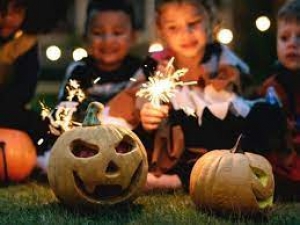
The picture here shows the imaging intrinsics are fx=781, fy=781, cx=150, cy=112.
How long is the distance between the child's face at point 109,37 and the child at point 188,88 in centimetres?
35

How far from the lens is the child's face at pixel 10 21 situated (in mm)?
5441

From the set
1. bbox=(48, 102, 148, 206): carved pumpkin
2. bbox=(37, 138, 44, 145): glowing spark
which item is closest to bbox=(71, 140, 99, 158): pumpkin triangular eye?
bbox=(48, 102, 148, 206): carved pumpkin

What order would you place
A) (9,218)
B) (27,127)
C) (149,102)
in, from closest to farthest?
(9,218) → (149,102) → (27,127)

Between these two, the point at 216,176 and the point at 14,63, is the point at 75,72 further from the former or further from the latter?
the point at 216,176

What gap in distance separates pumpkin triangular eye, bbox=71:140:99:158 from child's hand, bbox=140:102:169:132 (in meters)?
0.73

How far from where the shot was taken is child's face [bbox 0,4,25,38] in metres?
5.44

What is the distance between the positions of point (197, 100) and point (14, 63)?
A: 1398 millimetres

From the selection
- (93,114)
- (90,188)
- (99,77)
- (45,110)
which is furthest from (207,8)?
(90,188)

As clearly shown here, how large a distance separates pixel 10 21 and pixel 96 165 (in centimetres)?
201

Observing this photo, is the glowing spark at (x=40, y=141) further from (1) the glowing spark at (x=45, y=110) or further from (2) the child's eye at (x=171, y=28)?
(2) the child's eye at (x=171, y=28)

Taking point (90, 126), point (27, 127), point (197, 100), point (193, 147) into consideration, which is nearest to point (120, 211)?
point (90, 126)

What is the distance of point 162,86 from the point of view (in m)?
4.32

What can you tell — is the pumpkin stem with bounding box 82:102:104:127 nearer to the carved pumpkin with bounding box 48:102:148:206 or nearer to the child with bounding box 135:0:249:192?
the carved pumpkin with bounding box 48:102:148:206

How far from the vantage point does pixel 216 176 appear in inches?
150
